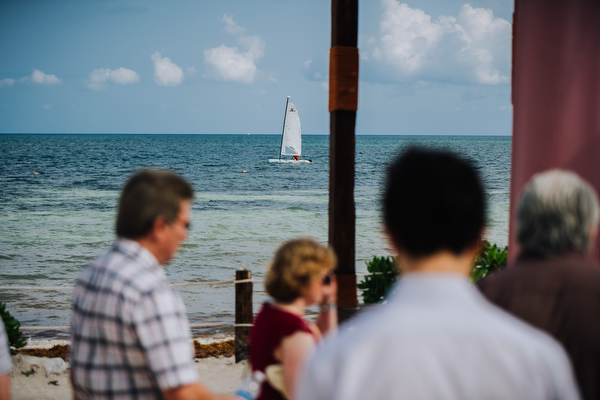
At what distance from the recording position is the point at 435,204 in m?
0.93

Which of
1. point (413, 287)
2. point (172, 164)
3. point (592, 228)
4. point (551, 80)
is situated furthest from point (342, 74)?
point (172, 164)

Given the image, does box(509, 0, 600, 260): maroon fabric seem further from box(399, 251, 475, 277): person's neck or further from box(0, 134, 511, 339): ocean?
box(399, 251, 475, 277): person's neck

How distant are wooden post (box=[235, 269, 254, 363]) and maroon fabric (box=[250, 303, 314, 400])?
324 centimetres

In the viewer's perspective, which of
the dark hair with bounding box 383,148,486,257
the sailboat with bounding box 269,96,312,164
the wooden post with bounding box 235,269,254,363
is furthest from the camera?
the sailboat with bounding box 269,96,312,164

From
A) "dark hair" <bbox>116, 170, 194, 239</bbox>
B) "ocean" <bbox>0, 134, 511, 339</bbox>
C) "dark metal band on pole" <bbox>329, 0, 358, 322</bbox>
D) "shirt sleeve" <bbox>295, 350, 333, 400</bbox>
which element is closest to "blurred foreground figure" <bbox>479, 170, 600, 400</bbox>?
"ocean" <bbox>0, 134, 511, 339</bbox>

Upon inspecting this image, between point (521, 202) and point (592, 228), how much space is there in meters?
0.19

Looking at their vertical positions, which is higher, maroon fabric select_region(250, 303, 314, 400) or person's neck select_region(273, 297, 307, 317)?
person's neck select_region(273, 297, 307, 317)

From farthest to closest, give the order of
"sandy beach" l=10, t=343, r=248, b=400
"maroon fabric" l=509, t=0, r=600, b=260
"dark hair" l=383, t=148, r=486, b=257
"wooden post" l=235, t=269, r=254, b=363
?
"wooden post" l=235, t=269, r=254, b=363 → "sandy beach" l=10, t=343, r=248, b=400 → "maroon fabric" l=509, t=0, r=600, b=260 → "dark hair" l=383, t=148, r=486, b=257

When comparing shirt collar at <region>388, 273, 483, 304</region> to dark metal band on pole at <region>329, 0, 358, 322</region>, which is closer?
shirt collar at <region>388, 273, 483, 304</region>

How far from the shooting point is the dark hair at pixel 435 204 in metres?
0.93

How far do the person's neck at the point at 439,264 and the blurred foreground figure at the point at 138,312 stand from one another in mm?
754

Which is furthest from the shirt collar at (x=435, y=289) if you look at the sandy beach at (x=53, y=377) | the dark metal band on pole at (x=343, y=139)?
the sandy beach at (x=53, y=377)

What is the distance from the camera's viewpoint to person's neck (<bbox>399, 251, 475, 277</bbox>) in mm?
921

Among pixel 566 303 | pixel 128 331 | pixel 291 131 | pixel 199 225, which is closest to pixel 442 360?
pixel 566 303
